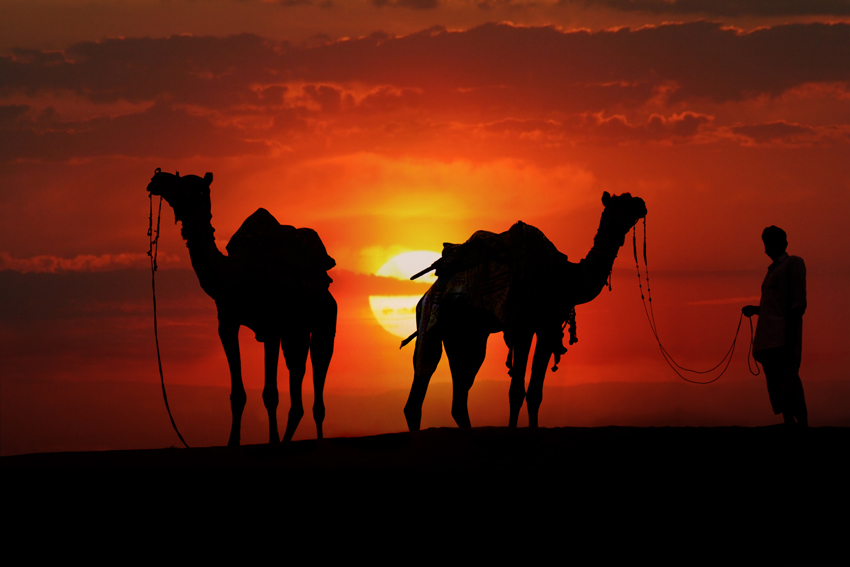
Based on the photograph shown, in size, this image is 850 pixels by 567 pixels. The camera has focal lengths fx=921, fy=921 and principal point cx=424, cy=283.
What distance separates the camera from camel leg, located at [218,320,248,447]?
1160 centimetres

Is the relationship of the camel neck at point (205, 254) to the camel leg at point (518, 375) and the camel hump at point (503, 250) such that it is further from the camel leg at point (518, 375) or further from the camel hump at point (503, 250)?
the camel leg at point (518, 375)

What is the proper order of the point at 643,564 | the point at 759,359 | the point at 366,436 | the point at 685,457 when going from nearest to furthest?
the point at 643,564 → the point at 685,457 → the point at 366,436 → the point at 759,359

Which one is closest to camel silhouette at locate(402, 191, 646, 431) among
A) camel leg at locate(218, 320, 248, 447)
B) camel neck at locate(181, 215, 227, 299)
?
camel leg at locate(218, 320, 248, 447)

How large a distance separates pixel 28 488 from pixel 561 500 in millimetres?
4943

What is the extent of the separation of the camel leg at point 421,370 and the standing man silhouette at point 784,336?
418 centimetres

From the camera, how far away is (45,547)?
783 cm

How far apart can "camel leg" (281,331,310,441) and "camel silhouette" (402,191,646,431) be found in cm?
163

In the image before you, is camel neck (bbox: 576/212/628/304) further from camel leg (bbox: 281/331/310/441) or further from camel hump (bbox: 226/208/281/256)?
camel hump (bbox: 226/208/281/256)

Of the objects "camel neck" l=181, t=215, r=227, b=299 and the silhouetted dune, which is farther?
"camel neck" l=181, t=215, r=227, b=299

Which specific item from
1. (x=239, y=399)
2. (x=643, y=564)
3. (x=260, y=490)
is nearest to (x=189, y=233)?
(x=239, y=399)

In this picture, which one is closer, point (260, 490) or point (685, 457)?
point (260, 490)

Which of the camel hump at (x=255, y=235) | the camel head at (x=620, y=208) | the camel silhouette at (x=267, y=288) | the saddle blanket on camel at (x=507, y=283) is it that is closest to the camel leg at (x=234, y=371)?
the camel silhouette at (x=267, y=288)

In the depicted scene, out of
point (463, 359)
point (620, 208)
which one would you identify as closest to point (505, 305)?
point (463, 359)

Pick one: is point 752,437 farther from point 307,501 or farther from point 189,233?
point 189,233
